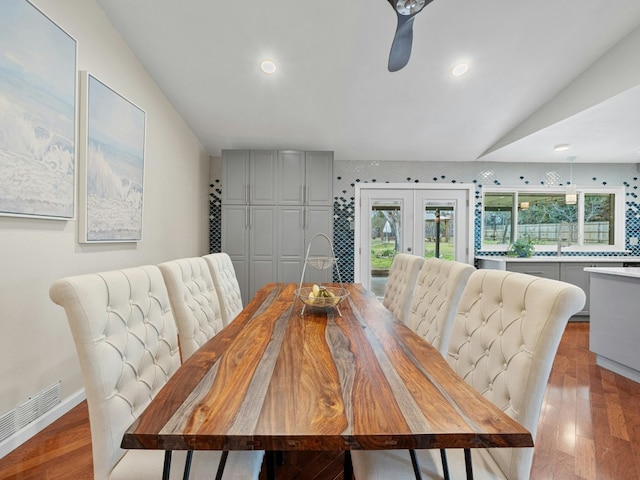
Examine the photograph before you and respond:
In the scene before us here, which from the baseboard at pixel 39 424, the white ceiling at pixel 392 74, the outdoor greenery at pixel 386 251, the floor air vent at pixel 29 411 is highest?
the white ceiling at pixel 392 74

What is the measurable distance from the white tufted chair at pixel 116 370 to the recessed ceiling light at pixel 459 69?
3186mm

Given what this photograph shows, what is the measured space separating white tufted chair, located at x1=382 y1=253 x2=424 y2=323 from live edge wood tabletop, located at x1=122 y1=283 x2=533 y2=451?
79 cm

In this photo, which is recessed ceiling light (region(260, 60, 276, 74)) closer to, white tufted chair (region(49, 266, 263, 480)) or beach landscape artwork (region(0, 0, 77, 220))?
beach landscape artwork (region(0, 0, 77, 220))

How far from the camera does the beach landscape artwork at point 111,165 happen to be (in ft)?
7.22

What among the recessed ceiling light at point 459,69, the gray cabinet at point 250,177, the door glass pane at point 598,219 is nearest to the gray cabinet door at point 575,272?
the door glass pane at point 598,219

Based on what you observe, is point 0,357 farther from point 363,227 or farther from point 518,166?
point 518,166

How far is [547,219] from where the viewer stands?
4812 mm

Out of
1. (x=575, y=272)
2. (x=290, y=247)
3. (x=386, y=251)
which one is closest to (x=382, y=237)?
(x=386, y=251)

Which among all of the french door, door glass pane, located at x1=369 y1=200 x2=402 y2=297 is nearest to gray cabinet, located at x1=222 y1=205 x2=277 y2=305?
the french door

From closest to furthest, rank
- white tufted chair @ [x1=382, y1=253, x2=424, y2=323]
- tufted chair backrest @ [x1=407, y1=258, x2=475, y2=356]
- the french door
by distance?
tufted chair backrest @ [x1=407, y1=258, x2=475, y2=356], white tufted chair @ [x1=382, y1=253, x2=424, y2=323], the french door

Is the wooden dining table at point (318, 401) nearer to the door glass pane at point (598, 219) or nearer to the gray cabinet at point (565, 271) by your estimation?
the gray cabinet at point (565, 271)

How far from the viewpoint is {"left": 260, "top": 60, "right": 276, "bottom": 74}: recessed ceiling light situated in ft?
9.41

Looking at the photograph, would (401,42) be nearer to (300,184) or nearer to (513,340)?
(513,340)

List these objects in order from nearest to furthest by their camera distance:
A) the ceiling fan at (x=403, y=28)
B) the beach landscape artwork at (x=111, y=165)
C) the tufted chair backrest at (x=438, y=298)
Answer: the ceiling fan at (x=403, y=28) < the tufted chair backrest at (x=438, y=298) < the beach landscape artwork at (x=111, y=165)
